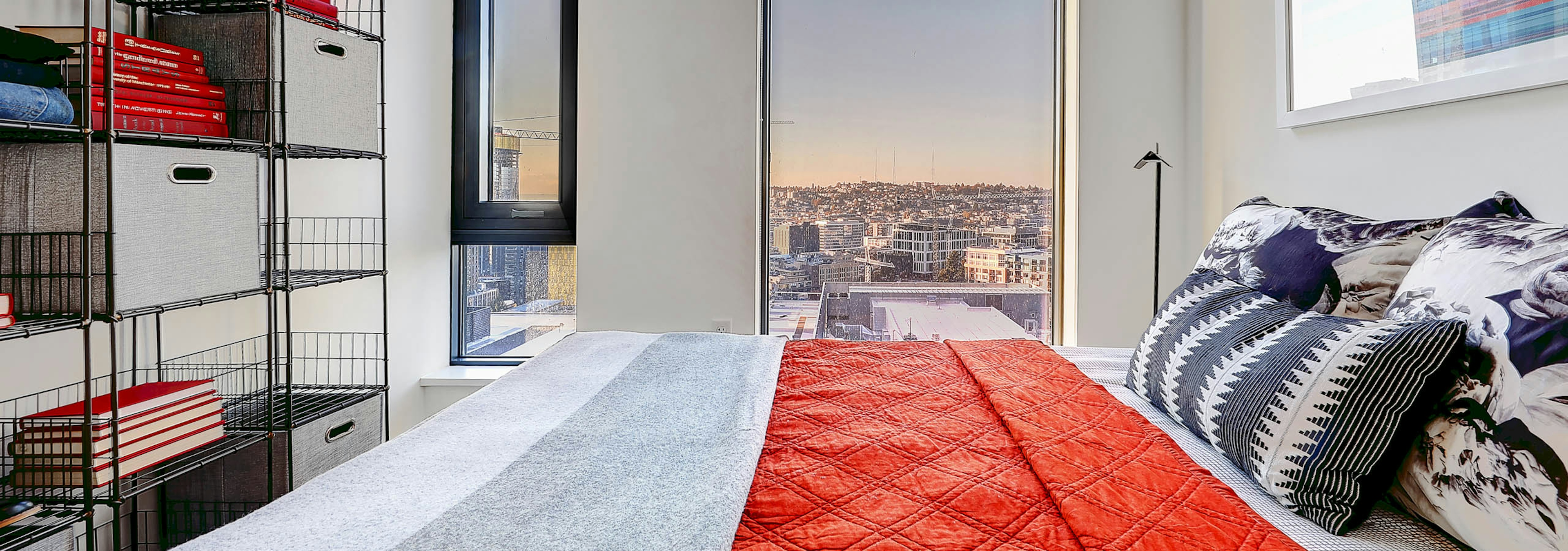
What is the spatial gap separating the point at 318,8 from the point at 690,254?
1.43 m

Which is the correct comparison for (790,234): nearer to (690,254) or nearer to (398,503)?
(690,254)

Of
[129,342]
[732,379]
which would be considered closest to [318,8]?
[129,342]

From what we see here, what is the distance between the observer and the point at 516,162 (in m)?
3.19

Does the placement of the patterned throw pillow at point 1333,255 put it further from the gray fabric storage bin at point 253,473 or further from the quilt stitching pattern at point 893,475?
the gray fabric storage bin at point 253,473

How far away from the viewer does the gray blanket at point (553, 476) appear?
2.91ft

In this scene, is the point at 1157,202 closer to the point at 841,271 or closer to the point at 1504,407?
the point at 841,271

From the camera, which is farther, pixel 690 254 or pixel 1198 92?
pixel 690 254

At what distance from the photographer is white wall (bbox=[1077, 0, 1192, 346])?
2.86m

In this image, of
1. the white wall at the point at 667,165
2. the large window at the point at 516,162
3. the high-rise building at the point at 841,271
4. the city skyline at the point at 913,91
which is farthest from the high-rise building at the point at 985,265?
the large window at the point at 516,162

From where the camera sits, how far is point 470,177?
10.4 feet

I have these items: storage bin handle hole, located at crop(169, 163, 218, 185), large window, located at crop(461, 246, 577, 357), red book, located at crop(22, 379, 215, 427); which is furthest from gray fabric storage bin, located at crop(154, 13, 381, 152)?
large window, located at crop(461, 246, 577, 357)

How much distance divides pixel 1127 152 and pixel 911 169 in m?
0.81

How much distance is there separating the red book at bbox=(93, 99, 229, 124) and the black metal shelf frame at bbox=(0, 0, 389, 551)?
1.4 inches

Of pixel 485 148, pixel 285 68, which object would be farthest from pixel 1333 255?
pixel 485 148
